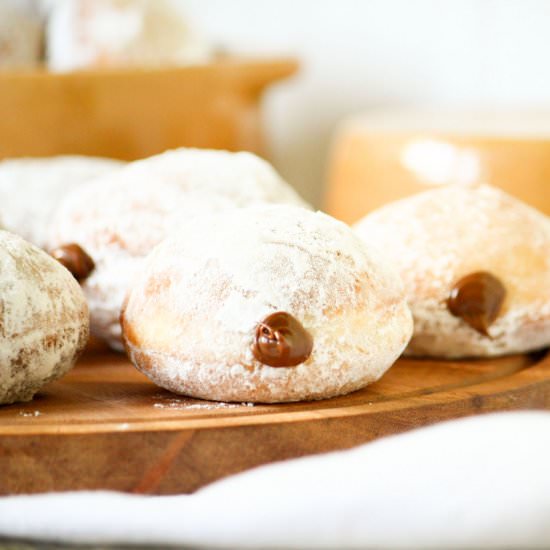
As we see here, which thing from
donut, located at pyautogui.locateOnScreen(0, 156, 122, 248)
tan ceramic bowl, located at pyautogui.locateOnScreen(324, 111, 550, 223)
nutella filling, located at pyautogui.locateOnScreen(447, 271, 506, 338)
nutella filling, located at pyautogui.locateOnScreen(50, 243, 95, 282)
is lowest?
tan ceramic bowl, located at pyautogui.locateOnScreen(324, 111, 550, 223)

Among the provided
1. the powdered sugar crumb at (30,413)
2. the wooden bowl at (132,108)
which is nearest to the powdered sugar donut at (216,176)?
the powdered sugar crumb at (30,413)

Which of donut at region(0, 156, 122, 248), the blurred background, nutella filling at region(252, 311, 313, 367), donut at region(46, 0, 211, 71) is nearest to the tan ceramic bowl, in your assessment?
the blurred background

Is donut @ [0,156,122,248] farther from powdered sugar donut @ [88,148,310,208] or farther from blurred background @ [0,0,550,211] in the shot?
blurred background @ [0,0,550,211]

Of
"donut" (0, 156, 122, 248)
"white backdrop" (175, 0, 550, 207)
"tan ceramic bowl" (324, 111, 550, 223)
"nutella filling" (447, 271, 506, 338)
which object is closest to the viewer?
"nutella filling" (447, 271, 506, 338)

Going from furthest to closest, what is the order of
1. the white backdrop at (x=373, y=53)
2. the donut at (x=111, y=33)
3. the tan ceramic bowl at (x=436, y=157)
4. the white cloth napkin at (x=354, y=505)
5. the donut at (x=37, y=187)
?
1. the white backdrop at (x=373, y=53)
2. the donut at (x=111, y=33)
3. the tan ceramic bowl at (x=436, y=157)
4. the donut at (x=37, y=187)
5. the white cloth napkin at (x=354, y=505)

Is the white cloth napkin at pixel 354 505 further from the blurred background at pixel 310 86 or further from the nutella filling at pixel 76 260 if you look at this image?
the blurred background at pixel 310 86

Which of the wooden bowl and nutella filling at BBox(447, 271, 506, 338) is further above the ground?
nutella filling at BBox(447, 271, 506, 338)

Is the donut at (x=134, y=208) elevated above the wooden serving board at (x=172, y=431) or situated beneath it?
elevated above
